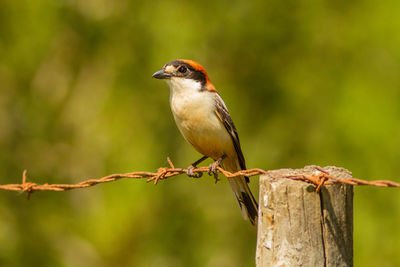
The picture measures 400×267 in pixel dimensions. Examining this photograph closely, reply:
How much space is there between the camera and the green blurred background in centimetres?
731

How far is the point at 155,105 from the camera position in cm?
791

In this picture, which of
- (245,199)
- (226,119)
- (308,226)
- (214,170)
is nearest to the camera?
(308,226)

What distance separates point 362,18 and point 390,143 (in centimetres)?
203

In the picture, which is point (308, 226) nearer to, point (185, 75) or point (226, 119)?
point (226, 119)

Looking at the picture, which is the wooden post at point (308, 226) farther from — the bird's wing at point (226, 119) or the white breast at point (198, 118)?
the bird's wing at point (226, 119)

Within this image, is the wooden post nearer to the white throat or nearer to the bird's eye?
the white throat

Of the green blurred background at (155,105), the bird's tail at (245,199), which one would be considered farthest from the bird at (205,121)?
the green blurred background at (155,105)

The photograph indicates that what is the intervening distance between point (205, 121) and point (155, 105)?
3.28 meters

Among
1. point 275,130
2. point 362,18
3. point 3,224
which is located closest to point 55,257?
point 3,224

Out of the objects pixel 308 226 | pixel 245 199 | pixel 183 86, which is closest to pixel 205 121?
pixel 183 86

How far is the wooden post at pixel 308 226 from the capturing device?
2516 millimetres

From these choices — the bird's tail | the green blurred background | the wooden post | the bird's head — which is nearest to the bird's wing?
the bird's head

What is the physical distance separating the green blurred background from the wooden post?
4.47 m

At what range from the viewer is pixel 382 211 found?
21.8ft
